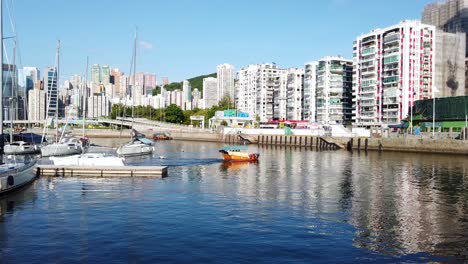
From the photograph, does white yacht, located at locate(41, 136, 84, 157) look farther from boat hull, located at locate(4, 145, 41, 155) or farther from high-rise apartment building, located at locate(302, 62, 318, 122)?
high-rise apartment building, located at locate(302, 62, 318, 122)

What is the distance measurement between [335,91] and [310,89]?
15611 mm

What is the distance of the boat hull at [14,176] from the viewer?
129ft

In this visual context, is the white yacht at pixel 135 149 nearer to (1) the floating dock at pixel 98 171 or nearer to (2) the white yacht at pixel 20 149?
(2) the white yacht at pixel 20 149

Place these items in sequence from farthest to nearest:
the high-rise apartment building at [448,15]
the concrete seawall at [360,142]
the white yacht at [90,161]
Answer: the high-rise apartment building at [448,15]
the concrete seawall at [360,142]
the white yacht at [90,161]

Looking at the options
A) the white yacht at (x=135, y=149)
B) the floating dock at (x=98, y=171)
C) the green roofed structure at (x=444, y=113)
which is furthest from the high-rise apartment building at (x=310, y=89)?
the floating dock at (x=98, y=171)

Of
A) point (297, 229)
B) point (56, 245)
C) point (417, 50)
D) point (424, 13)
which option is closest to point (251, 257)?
point (297, 229)

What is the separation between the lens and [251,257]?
23.1m

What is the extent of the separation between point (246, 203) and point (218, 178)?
16.6 metres

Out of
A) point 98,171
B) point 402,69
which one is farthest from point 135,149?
point 402,69

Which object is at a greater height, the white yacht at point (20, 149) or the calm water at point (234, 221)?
the white yacht at point (20, 149)

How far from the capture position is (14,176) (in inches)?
1608

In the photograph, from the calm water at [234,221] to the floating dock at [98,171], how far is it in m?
2.62

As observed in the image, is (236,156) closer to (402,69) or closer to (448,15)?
(402,69)

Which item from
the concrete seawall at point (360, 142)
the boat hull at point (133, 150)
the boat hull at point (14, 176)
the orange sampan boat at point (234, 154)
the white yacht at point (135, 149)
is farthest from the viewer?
the concrete seawall at point (360, 142)
